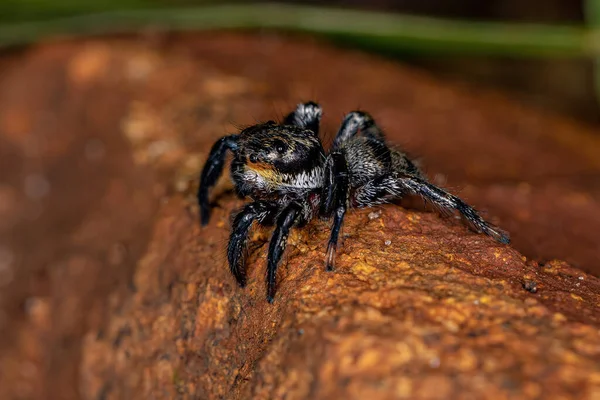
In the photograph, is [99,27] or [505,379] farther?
[99,27]

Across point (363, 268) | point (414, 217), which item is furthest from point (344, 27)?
point (363, 268)

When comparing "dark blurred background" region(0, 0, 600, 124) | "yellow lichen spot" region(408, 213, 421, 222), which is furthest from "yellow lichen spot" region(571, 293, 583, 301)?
"dark blurred background" region(0, 0, 600, 124)

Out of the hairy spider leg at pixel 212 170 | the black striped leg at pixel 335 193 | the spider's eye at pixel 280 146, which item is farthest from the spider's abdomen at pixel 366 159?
the hairy spider leg at pixel 212 170

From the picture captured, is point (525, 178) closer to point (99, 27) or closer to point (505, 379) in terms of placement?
point (505, 379)

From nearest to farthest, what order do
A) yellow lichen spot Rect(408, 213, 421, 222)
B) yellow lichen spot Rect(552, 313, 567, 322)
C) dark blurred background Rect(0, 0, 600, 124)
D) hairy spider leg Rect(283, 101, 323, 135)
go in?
yellow lichen spot Rect(552, 313, 567, 322)
yellow lichen spot Rect(408, 213, 421, 222)
hairy spider leg Rect(283, 101, 323, 135)
dark blurred background Rect(0, 0, 600, 124)

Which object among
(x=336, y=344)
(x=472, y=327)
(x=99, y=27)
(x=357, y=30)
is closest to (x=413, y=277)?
(x=472, y=327)

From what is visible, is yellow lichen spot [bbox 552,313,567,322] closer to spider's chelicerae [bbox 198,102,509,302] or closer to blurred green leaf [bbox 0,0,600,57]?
spider's chelicerae [bbox 198,102,509,302]

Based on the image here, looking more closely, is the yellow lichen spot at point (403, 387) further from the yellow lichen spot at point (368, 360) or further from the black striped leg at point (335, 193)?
the black striped leg at point (335, 193)
